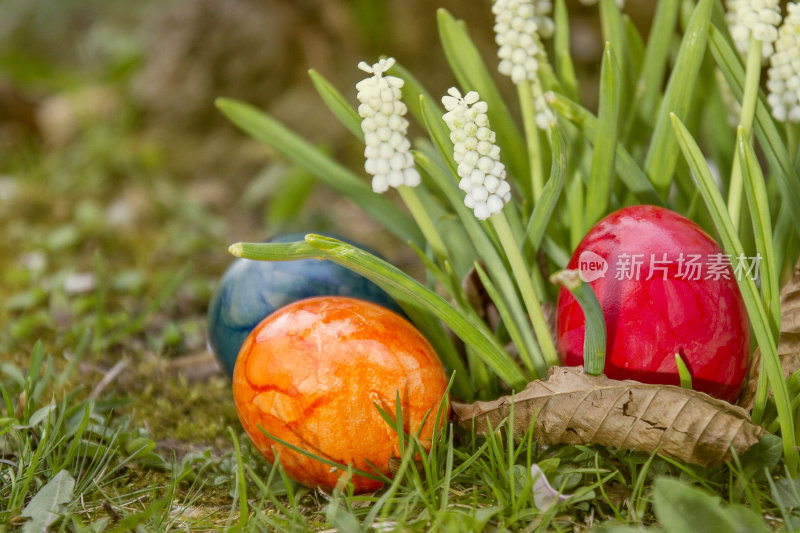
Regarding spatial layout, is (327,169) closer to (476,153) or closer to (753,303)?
(476,153)

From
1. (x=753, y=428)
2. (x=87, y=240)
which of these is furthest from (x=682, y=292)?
(x=87, y=240)

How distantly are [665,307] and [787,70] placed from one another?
18.4 inches

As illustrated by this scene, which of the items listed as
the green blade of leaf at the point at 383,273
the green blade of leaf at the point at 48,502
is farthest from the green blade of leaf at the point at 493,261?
the green blade of leaf at the point at 48,502

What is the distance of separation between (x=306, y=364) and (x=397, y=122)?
40 centimetres

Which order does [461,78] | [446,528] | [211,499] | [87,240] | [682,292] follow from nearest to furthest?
1. [446,528]
2. [682,292]
3. [211,499]
4. [461,78]
5. [87,240]

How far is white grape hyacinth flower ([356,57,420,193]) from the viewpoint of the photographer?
3.36 feet

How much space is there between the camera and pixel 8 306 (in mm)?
1941

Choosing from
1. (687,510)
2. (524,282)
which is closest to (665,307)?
(524,282)

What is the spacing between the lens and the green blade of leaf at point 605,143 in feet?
3.82

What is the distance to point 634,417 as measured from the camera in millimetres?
1055

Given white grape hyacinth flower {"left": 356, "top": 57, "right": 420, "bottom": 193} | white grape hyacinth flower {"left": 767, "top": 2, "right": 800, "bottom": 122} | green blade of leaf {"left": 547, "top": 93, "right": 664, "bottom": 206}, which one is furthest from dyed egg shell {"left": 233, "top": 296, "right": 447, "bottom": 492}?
white grape hyacinth flower {"left": 767, "top": 2, "right": 800, "bottom": 122}

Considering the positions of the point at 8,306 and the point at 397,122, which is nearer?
the point at 397,122

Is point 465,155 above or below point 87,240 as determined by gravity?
above

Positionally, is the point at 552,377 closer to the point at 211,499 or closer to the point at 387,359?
the point at 387,359
